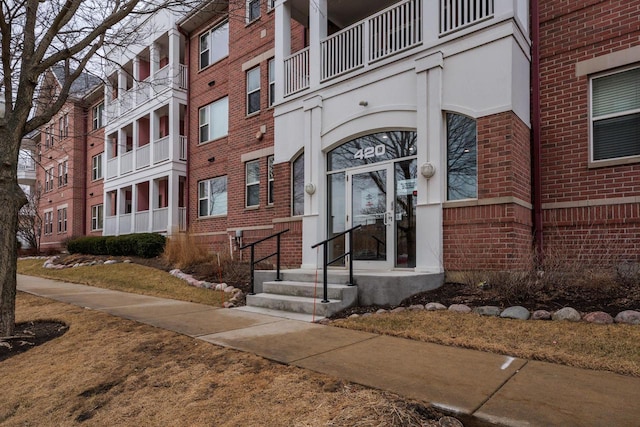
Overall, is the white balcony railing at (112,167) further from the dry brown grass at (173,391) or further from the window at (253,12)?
the dry brown grass at (173,391)

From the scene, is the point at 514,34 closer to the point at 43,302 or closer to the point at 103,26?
the point at 103,26

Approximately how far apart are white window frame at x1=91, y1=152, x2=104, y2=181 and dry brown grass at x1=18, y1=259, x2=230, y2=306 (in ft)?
33.3

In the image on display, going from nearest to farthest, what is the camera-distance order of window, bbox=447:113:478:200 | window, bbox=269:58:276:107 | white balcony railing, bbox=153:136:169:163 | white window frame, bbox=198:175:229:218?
window, bbox=447:113:478:200
window, bbox=269:58:276:107
white window frame, bbox=198:175:229:218
white balcony railing, bbox=153:136:169:163

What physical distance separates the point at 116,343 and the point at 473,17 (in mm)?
7760

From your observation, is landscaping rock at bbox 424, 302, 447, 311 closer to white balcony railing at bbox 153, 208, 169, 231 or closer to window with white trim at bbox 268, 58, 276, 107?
window with white trim at bbox 268, 58, 276, 107

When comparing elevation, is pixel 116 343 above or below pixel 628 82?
below

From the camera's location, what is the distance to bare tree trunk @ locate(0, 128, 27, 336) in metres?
6.36

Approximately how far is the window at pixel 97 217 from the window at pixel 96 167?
71.7 inches

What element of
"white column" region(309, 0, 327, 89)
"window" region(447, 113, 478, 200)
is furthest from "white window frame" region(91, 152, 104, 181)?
"window" region(447, 113, 478, 200)

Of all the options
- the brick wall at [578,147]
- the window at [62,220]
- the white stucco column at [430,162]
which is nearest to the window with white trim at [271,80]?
the white stucco column at [430,162]

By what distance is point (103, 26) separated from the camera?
710 cm

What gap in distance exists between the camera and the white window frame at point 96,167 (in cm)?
2593

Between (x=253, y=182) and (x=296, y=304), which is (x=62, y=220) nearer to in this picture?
(x=253, y=182)

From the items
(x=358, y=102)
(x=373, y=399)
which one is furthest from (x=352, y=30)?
(x=373, y=399)
